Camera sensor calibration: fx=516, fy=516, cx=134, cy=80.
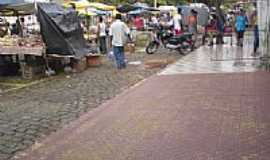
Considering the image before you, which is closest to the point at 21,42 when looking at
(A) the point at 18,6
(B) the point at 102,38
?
(A) the point at 18,6

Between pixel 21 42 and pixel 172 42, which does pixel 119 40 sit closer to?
pixel 21 42

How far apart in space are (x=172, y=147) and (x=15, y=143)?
2302 mm

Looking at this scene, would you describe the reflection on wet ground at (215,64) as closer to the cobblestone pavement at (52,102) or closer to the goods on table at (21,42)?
the cobblestone pavement at (52,102)

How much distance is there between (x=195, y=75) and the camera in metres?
14.2

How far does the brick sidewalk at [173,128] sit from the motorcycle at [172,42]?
10297mm

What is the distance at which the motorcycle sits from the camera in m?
21.9

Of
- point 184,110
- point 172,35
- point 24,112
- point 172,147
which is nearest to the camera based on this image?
point 172,147

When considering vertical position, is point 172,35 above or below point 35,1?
below

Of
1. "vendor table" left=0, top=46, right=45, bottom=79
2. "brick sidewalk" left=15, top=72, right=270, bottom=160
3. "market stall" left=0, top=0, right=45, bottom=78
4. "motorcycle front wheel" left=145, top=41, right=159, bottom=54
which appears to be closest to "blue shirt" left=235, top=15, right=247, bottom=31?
"motorcycle front wheel" left=145, top=41, right=159, bottom=54

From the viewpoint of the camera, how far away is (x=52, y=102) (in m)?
10.7

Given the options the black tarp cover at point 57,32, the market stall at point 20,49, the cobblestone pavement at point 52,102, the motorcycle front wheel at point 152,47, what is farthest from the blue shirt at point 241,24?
the market stall at point 20,49

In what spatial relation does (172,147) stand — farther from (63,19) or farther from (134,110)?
(63,19)

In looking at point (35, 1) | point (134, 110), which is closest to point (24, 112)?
point (134, 110)

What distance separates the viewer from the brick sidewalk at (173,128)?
21.1 feet
